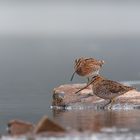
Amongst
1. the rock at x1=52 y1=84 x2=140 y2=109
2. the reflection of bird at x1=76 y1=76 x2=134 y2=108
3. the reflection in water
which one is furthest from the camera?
the rock at x1=52 y1=84 x2=140 y2=109

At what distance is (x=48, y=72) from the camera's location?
38875mm

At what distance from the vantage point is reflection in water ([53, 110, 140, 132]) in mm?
18438

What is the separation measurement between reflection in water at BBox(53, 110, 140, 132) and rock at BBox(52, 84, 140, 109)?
564 mm

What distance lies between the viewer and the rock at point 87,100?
2217 cm

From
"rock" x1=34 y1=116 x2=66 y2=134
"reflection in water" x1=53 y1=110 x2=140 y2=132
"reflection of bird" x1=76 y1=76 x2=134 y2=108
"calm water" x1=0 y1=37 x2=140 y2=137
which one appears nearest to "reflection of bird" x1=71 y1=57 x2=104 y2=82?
"calm water" x1=0 y1=37 x2=140 y2=137

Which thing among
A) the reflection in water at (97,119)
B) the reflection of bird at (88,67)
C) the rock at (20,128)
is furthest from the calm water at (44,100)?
the reflection of bird at (88,67)

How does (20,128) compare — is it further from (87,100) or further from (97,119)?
(87,100)

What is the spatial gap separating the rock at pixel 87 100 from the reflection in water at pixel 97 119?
0.56m

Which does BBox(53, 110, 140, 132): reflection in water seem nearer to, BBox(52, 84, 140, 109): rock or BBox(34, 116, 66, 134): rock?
BBox(52, 84, 140, 109): rock

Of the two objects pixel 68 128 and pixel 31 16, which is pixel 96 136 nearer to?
pixel 68 128

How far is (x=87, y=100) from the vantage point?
2234 centimetres

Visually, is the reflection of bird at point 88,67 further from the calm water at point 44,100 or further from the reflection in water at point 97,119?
the reflection in water at point 97,119

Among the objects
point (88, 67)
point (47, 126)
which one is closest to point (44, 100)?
point (88, 67)

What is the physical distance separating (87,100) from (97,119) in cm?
261
